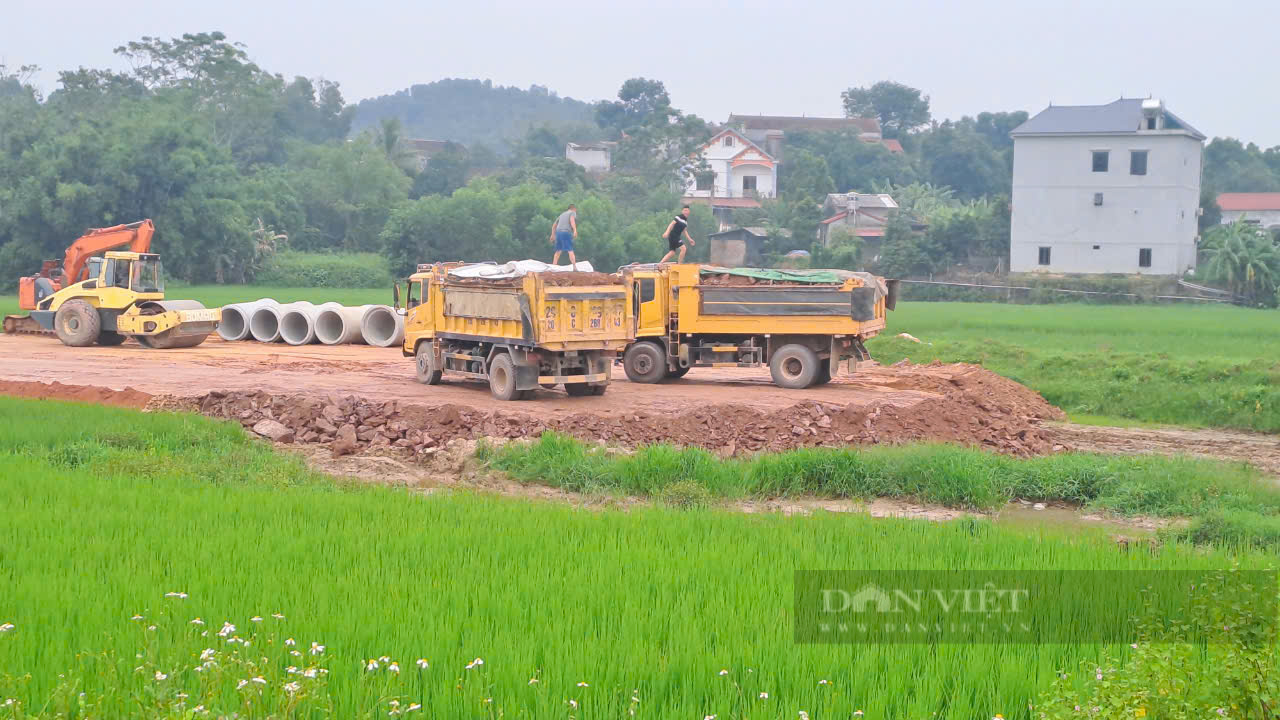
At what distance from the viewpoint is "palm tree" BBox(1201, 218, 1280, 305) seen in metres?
53.3

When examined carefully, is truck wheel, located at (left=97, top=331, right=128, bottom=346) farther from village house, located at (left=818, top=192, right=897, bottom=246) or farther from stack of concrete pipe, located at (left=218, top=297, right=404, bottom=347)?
village house, located at (left=818, top=192, right=897, bottom=246)

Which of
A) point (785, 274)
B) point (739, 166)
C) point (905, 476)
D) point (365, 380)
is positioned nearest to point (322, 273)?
point (365, 380)

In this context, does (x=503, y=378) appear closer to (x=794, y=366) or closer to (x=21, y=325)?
(x=794, y=366)

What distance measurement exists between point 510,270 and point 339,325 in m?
12.6

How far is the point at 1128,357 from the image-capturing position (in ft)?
84.6

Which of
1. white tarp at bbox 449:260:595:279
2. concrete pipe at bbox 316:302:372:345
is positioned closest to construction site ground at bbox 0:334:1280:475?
white tarp at bbox 449:260:595:279

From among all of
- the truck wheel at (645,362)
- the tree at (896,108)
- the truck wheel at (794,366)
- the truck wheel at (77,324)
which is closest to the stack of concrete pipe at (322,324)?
the truck wheel at (77,324)

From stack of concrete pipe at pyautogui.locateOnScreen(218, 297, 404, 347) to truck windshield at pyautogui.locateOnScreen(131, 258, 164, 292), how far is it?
2.59 m

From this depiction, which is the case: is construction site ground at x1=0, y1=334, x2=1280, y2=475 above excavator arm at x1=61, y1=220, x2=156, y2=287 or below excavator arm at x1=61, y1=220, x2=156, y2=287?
below

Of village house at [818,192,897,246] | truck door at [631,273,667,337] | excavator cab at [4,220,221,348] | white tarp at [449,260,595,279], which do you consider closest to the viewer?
white tarp at [449,260,595,279]

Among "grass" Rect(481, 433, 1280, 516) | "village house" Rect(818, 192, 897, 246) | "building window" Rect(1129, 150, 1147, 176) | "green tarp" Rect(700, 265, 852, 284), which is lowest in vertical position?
"grass" Rect(481, 433, 1280, 516)

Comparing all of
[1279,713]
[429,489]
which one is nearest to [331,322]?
[429,489]

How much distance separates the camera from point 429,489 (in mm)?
14383

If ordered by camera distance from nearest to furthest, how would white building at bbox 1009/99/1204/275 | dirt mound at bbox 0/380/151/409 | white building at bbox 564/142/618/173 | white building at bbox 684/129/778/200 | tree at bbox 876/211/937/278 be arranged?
1. dirt mound at bbox 0/380/151/409
2. white building at bbox 1009/99/1204/275
3. tree at bbox 876/211/937/278
4. white building at bbox 684/129/778/200
5. white building at bbox 564/142/618/173
